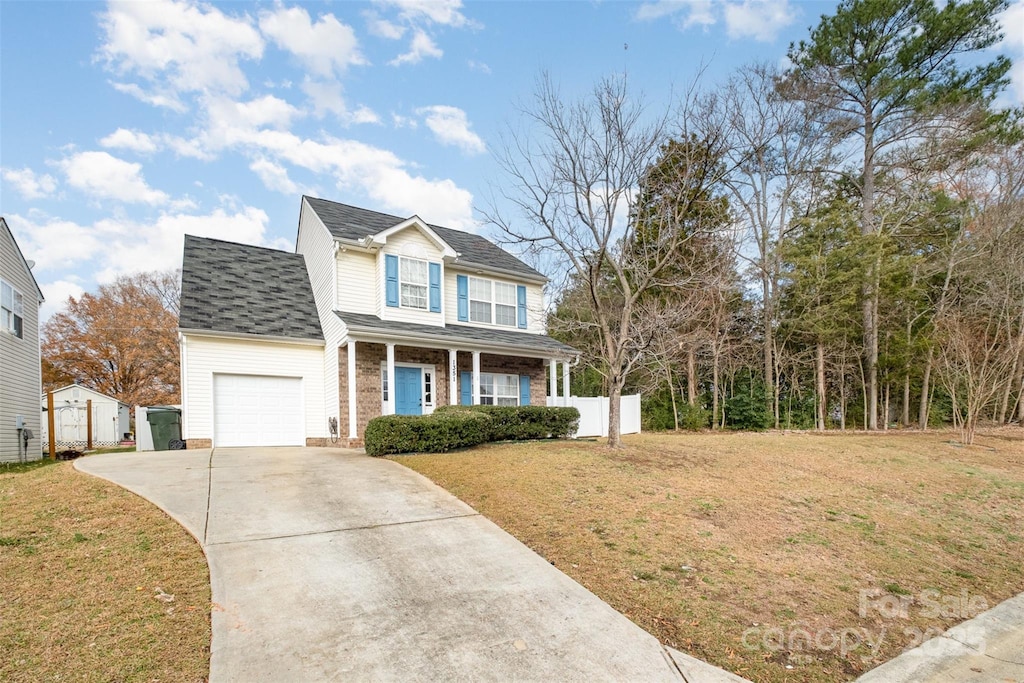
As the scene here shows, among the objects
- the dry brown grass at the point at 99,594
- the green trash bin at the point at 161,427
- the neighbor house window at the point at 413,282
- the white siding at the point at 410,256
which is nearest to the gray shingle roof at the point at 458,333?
the white siding at the point at 410,256

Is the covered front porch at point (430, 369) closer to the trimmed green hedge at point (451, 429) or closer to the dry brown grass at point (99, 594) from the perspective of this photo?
the trimmed green hedge at point (451, 429)

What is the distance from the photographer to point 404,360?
14.3 m

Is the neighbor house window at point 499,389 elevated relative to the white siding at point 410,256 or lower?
lower

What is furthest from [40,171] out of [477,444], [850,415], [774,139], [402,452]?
[850,415]

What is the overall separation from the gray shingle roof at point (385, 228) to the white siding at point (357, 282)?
587 mm

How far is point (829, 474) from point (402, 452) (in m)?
7.73

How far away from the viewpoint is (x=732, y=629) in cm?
374

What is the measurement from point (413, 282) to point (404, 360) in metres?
2.22

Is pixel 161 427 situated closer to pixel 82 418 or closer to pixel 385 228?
pixel 385 228

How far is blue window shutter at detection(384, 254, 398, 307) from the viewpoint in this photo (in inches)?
547

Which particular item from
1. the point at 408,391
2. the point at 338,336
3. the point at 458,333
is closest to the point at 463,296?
the point at 458,333

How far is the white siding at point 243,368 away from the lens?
12625 mm

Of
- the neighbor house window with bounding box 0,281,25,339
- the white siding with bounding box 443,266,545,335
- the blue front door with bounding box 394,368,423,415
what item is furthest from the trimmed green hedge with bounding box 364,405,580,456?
the neighbor house window with bounding box 0,281,25,339

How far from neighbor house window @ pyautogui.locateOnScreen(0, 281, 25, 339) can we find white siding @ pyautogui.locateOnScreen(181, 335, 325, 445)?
216 inches
